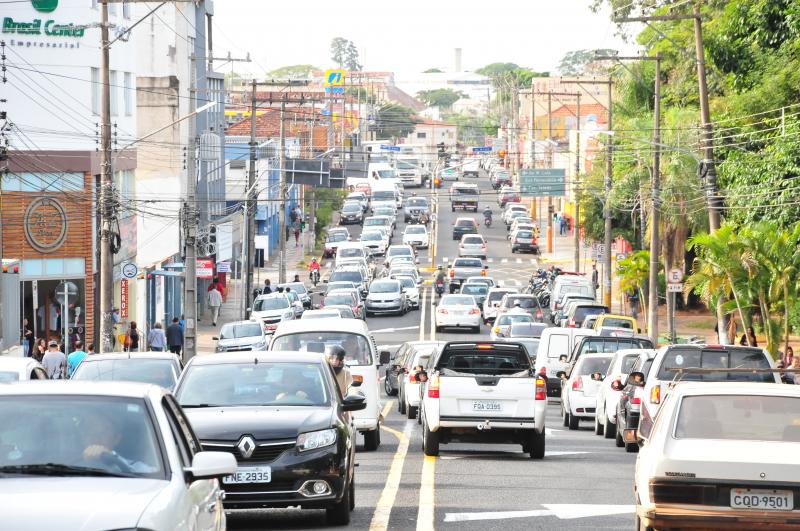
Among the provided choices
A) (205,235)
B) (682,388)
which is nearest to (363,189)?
(205,235)

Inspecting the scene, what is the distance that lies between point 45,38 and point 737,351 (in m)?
30.9

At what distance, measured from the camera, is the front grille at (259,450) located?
1270cm

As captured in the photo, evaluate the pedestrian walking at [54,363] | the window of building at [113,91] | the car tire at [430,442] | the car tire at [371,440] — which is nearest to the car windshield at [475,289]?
the window of building at [113,91]

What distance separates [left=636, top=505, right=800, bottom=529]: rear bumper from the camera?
10.5 metres

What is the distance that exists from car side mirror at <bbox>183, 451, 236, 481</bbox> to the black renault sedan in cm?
432

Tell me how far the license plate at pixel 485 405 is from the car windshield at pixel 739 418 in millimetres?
8153

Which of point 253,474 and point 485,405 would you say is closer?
point 253,474

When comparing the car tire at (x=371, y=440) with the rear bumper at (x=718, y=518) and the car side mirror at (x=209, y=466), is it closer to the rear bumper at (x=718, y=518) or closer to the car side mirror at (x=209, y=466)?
the rear bumper at (x=718, y=518)

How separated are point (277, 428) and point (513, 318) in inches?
1514

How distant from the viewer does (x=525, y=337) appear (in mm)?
42031

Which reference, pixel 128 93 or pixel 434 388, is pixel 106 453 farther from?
pixel 128 93

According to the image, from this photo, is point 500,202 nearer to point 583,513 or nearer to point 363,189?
point 363,189

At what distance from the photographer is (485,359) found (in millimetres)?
20734

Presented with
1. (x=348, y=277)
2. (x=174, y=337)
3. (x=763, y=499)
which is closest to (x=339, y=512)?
(x=763, y=499)
